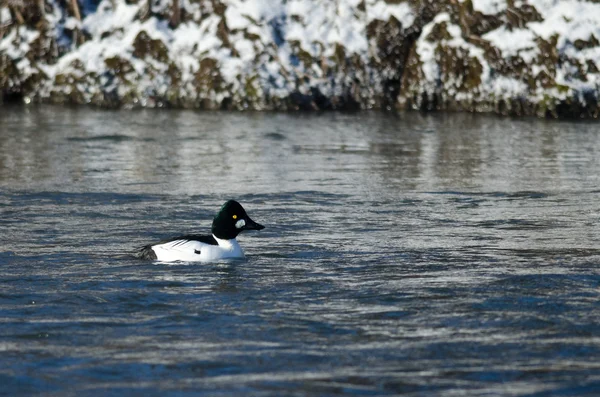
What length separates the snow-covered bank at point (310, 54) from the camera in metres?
29.4

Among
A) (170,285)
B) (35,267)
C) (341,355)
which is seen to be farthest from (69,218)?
(341,355)

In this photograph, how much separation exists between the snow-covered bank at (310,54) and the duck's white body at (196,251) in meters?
18.7

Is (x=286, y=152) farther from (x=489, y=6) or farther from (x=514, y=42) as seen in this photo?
(x=489, y=6)

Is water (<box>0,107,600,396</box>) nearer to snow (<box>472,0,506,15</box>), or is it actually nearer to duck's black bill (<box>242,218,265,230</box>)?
duck's black bill (<box>242,218,265,230</box>)

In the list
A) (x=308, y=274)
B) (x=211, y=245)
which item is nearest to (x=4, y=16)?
(x=211, y=245)

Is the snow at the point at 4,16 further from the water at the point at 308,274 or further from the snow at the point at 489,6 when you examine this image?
the snow at the point at 489,6

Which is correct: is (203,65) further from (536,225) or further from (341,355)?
(341,355)

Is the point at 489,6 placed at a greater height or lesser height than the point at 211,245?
greater

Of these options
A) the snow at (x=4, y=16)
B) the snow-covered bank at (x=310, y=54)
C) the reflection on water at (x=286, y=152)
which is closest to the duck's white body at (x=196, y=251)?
the reflection on water at (x=286, y=152)

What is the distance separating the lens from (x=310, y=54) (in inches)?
1214

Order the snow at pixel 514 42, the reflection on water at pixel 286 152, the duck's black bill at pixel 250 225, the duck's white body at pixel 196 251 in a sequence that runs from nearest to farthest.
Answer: the duck's white body at pixel 196 251 → the duck's black bill at pixel 250 225 → the reflection on water at pixel 286 152 → the snow at pixel 514 42

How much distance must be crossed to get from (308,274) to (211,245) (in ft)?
4.47

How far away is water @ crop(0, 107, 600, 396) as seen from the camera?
7957 millimetres

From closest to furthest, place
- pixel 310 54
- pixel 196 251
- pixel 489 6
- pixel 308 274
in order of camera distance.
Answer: pixel 308 274 → pixel 196 251 → pixel 489 6 → pixel 310 54
